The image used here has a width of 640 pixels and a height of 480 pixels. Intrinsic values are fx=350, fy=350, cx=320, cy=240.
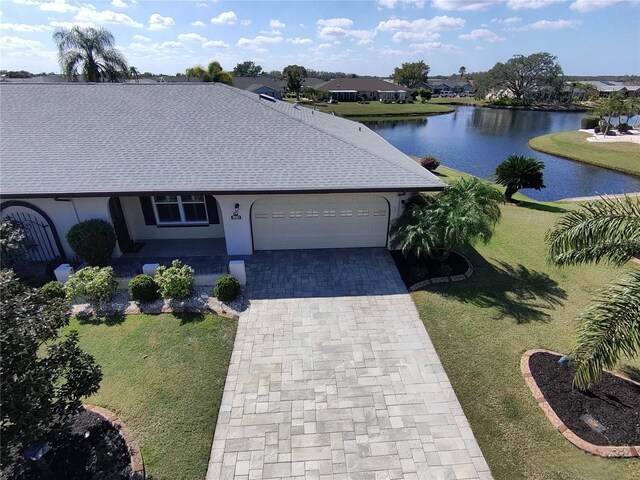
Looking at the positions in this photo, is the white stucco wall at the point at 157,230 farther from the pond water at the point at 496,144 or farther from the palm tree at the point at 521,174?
the pond water at the point at 496,144

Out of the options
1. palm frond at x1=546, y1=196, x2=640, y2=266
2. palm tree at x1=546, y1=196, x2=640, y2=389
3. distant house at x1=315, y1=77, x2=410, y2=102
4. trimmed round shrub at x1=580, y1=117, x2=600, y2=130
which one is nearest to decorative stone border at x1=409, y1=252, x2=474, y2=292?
palm frond at x1=546, y1=196, x2=640, y2=266

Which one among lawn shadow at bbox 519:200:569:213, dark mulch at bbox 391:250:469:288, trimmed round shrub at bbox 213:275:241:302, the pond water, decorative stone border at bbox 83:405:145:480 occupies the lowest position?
the pond water

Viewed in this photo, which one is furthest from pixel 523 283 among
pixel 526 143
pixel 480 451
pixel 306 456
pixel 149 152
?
pixel 526 143

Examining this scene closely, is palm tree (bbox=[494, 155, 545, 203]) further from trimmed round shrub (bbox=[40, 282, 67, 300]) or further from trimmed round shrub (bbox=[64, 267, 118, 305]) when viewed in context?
trimmed round shrub (bbox=[40, 282, 67, 300])

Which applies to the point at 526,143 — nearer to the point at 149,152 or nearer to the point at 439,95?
the point at 149,152

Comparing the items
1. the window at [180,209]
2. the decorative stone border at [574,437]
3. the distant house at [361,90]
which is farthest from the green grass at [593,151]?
the distant house at [361,90]

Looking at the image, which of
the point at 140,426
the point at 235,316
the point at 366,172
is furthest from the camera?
the point at 366,172
